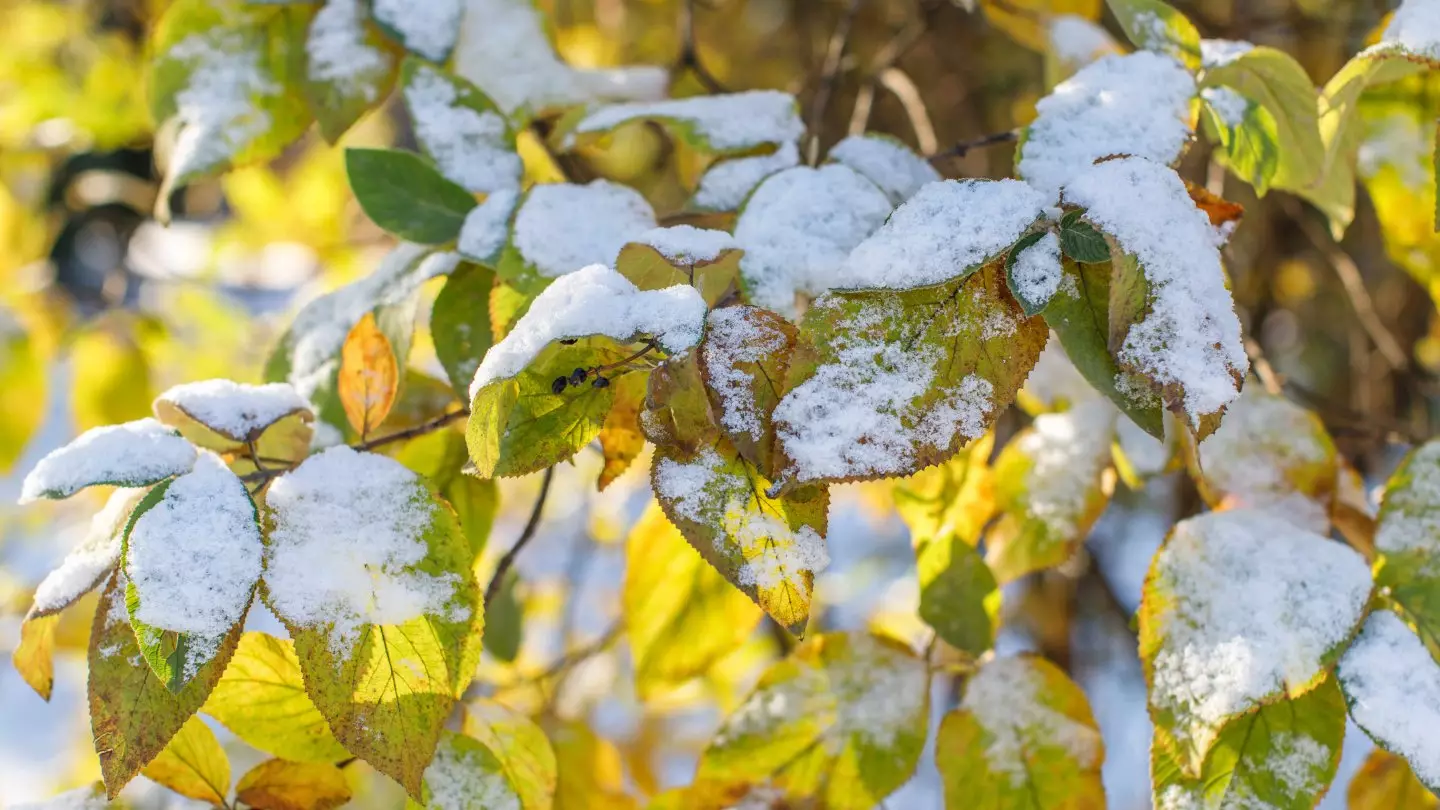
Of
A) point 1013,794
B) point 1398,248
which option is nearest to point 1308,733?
point 1013,794

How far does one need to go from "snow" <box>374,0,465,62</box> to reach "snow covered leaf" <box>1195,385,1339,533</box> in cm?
54

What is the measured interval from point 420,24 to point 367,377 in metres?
0.27

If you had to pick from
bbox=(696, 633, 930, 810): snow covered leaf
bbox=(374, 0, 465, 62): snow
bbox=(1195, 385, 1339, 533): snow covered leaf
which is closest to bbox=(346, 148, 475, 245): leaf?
bbox=(374, 0, 465, 62): snow

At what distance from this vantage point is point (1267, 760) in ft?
1.57

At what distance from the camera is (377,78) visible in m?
0.67

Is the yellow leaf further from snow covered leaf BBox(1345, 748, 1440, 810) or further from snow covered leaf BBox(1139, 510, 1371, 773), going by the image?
snow covered leaf BBox(1345, 748, 1440, 810)

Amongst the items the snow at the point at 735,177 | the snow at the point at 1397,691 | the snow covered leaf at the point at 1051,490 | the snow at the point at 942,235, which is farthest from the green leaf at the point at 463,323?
the snow at the point at 1397,691

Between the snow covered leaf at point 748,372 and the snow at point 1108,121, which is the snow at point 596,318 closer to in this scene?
the snow covered leaf at point 748,372

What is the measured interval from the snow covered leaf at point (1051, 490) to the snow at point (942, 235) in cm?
27

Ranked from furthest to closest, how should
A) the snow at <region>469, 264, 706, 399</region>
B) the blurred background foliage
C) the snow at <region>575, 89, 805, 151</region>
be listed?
1. the blurred background foliage
2. the snow at <region>575, 89, 805, 151</region>
3. the snow at <region>469, 264, 706, 399</region>

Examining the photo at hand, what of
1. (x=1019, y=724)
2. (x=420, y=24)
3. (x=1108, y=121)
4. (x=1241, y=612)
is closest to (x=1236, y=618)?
(x=1241, y=612)

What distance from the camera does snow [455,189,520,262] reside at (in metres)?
0.54

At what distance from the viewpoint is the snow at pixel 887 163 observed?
554 millimetres

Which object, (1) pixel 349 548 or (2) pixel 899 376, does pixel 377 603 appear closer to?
(1) pixel 349 548
